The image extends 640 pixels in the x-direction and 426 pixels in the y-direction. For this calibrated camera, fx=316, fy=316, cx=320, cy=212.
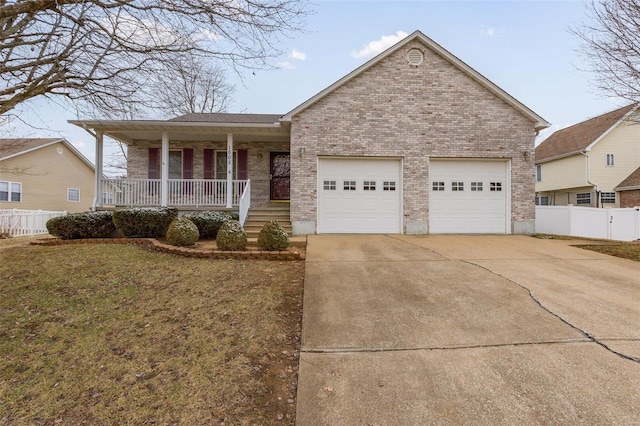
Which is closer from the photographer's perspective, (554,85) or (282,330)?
(282,330)

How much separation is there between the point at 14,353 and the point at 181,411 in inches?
92.9

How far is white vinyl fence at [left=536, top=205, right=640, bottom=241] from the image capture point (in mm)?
11602

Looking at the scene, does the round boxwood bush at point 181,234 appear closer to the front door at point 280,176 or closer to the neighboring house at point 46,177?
the front door at point 280,176

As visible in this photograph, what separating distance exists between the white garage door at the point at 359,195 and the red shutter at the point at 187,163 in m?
5.47

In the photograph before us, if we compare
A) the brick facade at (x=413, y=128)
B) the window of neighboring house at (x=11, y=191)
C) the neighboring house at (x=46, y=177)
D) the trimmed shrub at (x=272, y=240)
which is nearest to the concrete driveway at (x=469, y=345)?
the trimmed shrub at (x=272, y=240)

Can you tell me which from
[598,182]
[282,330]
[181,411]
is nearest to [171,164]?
[282,330]

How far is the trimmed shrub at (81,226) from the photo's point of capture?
27.3ft

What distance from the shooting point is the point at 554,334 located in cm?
351

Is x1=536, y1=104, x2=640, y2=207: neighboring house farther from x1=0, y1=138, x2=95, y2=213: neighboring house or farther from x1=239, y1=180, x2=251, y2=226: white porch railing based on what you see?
x1=0, y1=138, x2=95, y2=213: neighboring house

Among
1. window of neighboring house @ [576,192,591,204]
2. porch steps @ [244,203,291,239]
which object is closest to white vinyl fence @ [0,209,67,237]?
porch steps @ [244,203,291,239]

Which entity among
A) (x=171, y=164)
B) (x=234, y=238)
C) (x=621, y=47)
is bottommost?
(x=234, y=238)

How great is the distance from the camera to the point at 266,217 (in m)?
10.7

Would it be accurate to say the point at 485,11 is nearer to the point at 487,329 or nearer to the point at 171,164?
the point at 487,329

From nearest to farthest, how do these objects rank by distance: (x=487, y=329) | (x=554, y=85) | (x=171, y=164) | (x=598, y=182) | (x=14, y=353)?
(x=14, y=353)
(x=487, y=329)
(x=554, y=85)
(x=171, y=164)
(x=598, y=182)
